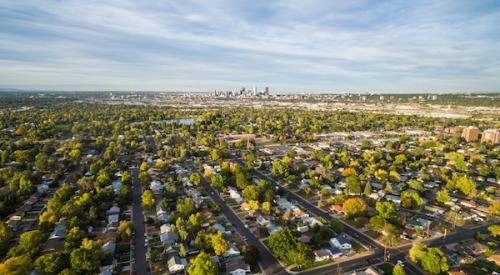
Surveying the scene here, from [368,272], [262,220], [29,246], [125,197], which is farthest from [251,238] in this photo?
[29,246]

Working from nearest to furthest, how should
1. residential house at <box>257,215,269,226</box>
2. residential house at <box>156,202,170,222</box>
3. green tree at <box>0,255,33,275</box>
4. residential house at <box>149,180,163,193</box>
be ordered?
green tree at <box>0,255,33,275</box> < residential house at <box>257,215,269,226</box> < residential house at <box>156,202,170,222</box> < residential house at <box>149,180,163,193</box>

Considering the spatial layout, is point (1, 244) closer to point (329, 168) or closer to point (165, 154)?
point (165, 154)

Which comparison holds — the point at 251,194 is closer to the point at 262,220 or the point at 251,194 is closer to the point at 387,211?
the point at 262,220

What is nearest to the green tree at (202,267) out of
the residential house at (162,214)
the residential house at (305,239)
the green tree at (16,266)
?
the residential house at (305,239)

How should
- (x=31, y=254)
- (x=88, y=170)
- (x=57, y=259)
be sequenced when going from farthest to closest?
(x=88, y=170) → (x=31, y=254) → (x=57, y=259)

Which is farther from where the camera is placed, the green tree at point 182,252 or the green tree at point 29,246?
the green tree at point 182,252

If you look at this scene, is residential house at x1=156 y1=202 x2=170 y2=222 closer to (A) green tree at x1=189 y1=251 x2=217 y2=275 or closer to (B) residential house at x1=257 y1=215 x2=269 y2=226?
(B) residential house at x1=257 y1=215 x2=269 y2=226

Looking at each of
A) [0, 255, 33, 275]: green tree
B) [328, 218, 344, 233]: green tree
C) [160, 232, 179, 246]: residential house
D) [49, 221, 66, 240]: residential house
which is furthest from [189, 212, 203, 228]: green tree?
[328, 218, 344, 233]: green tree

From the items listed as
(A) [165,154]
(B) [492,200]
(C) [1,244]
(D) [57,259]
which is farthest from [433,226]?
(A) [165,154]

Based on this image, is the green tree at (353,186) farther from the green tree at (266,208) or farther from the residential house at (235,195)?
the residential house at (235,195)
